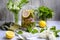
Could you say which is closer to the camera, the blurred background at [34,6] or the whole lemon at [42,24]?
Answer: the whole lemon at [42,24]

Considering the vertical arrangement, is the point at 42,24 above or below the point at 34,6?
below

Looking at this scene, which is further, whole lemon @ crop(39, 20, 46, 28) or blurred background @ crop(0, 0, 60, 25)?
blurred background @ crop(0, 0, 60, 25)

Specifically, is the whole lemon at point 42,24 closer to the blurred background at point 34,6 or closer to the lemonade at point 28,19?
the lemonade at point 28,19

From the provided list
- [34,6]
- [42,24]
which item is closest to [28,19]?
[42,24]

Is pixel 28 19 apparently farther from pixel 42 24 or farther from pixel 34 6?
pixel 34 6

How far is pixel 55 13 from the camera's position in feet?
5.45

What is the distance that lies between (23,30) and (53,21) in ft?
1.35

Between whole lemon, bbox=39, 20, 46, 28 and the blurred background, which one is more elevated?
the blurred background

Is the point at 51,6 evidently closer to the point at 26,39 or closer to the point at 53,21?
the point at 53,21

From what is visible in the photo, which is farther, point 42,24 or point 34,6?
point 34,6

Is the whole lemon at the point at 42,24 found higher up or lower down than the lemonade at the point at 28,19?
lower down

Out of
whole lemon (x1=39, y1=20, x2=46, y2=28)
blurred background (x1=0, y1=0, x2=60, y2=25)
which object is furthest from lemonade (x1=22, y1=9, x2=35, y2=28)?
blurred background (x1=0, y1=0, x2=60, y2=25)

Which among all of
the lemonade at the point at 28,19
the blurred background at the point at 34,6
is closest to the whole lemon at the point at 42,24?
the lemonade at the point at 28,19

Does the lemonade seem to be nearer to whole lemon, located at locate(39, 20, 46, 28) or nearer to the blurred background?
whole lemon, located at locate(39, 20, 46, 28)
